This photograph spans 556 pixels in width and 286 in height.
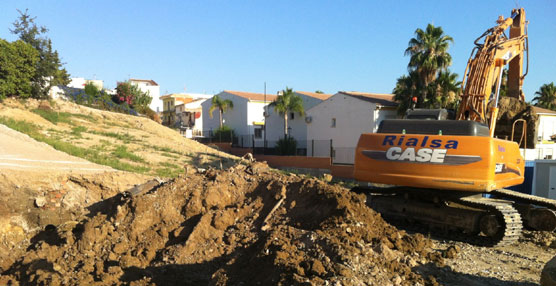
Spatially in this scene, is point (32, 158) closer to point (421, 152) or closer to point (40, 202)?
point (40, 202)

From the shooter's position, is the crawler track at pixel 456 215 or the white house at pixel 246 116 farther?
the white house at pixel 246 116

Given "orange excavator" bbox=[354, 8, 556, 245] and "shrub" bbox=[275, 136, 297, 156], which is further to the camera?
"shrub" bbox=[275, 136, 297, 156]

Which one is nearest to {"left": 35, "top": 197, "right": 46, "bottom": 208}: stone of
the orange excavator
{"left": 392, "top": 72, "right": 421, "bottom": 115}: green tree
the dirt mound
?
the dirt mound

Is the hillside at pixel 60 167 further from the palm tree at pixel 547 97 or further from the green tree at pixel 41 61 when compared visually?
the palm tree at pixel 547 97

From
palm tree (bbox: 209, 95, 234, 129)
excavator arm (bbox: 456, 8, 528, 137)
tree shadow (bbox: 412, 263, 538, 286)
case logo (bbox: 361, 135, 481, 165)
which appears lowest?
tree shadow (bbox: 412, 263, 538, 286)

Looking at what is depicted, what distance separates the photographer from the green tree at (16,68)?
24728mm

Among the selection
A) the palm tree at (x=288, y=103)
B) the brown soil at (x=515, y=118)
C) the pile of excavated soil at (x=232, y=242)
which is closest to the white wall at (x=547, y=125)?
the brown soil at (x=515, y=118)

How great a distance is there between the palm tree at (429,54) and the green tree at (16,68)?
23.8 metres

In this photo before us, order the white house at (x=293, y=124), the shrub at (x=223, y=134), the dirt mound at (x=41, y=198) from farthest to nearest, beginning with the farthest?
the shrub at (x=223, y=134)
the white house at (x=293, y=124)
the dirt mound at (x=41, y=198)

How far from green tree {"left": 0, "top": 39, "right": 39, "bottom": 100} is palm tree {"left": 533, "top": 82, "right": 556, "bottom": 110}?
40879mm

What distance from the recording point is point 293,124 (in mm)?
34594

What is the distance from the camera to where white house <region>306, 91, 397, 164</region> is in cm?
2519

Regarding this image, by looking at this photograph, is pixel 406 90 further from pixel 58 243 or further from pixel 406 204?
pixel 58 243

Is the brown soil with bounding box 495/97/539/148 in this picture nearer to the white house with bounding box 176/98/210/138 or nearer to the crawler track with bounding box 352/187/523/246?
the crawler track with bounding box 352/187/523/246
